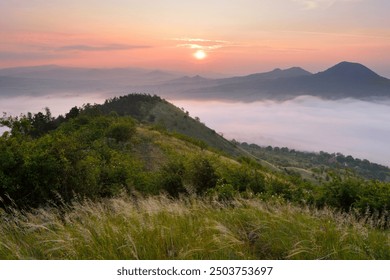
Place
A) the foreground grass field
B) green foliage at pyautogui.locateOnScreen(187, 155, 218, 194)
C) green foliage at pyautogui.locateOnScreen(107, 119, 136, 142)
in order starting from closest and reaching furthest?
the foreground grass field → green foliage at pyautogui.locateOnScreen(187, 155, 218, 194) → green foliage at pyautogui.locateOnScreen(107, 119, 136, 142)

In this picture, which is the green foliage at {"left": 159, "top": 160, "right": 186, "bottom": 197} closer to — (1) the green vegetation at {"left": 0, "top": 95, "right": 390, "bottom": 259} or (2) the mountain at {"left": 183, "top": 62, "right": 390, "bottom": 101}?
(1) the green vegetation at {"left": 0, "top": 95, "right": 390, "bottom": 259}

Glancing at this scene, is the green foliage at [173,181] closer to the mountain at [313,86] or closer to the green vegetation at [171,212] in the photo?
the green vegetation at [171,212]

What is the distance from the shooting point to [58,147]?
10.4m

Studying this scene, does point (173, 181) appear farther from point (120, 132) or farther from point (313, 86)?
point (120, 132)

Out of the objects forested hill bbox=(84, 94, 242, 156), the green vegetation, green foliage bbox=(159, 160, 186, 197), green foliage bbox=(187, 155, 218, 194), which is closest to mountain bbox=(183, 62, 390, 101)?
the green vegetation

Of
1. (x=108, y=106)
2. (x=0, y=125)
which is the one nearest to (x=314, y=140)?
(x=0, y=125)

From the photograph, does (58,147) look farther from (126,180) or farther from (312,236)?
(312,236)

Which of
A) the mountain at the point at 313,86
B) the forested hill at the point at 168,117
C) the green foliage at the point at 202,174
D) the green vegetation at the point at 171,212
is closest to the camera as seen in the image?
the green vegetation at the point at 171,212

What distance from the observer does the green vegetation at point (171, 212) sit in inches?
193

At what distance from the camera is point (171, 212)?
20.5 ft

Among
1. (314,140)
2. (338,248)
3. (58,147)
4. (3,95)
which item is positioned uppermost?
(3,95)

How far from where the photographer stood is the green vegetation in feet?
16.1

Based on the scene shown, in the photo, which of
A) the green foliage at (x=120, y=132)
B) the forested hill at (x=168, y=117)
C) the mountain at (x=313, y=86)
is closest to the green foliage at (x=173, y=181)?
the mountain at (x=313, y=86)
